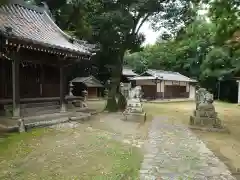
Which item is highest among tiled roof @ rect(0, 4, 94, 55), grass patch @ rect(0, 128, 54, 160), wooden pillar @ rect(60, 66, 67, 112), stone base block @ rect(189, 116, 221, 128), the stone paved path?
tiled roof @ rect(0, 4, 94, 55)

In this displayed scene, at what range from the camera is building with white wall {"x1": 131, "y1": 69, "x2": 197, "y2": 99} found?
114ft

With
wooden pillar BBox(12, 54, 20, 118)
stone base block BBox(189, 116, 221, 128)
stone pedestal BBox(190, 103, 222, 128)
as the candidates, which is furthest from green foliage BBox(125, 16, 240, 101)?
wooden pillar BBox(12, 54, 20, 118)

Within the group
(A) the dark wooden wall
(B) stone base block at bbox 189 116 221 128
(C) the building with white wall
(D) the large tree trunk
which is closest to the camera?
(A) the dark wooden wall

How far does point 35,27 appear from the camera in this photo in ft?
41.1

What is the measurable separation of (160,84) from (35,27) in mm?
25050

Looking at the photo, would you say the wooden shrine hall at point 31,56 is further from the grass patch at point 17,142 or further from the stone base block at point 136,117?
the stone base block at point 136,117

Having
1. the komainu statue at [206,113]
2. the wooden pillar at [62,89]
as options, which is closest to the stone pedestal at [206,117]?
the komainu statue at [206,113]

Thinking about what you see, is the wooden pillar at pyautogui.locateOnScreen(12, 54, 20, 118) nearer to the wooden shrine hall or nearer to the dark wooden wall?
the wooden shrine hall

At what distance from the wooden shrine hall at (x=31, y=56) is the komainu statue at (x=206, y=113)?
6406 millimetres

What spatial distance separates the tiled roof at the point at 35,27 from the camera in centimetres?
1064

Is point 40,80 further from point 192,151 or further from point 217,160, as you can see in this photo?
point 217,160

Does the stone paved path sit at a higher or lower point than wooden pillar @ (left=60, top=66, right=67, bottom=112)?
lower

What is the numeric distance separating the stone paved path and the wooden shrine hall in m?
5.80

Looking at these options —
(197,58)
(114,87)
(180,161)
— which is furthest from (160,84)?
(180,161)
